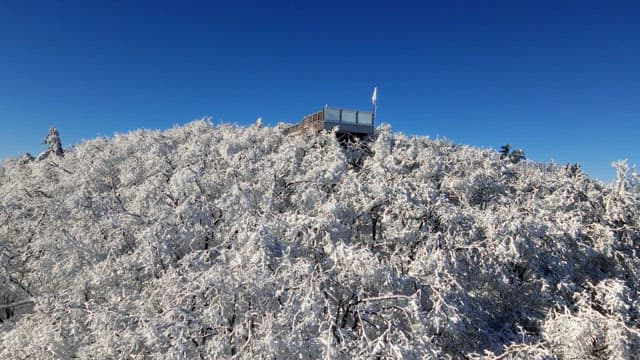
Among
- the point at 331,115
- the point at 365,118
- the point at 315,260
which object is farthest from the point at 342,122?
the point at 315,260

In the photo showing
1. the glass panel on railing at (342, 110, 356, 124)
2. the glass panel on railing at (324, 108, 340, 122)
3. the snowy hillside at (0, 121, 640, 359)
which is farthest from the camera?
the glass panel on railing at (342, 110, 356, 124)

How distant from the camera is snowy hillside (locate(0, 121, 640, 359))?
9836 millimetres

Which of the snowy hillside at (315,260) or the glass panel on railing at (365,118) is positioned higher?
the glass panel on railing at (365,118)

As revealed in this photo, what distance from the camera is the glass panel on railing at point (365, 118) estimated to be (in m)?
22.9

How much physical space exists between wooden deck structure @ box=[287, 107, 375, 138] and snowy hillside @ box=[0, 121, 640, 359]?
145cm

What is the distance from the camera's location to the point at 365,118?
75.4ft

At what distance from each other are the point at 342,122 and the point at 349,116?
651 mm

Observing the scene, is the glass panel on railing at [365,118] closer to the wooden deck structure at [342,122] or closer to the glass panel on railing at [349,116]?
the wooden deck structure at [342,122]

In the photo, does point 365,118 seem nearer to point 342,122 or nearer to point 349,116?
point 349,116

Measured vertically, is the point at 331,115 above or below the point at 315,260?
above

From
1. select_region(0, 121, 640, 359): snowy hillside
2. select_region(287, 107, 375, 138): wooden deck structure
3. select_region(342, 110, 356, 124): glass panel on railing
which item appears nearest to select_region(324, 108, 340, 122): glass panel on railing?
select_region(287, 107, 375, 138): wooden deck structure

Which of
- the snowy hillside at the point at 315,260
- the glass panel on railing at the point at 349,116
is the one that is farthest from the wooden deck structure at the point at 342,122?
the snowy hillside at the point at 315,260

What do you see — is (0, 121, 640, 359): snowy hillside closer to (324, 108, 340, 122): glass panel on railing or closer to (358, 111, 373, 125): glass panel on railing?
(324, 108, 340, 122): glass panel on railing

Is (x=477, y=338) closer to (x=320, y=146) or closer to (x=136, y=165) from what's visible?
(x=320, y=146)
